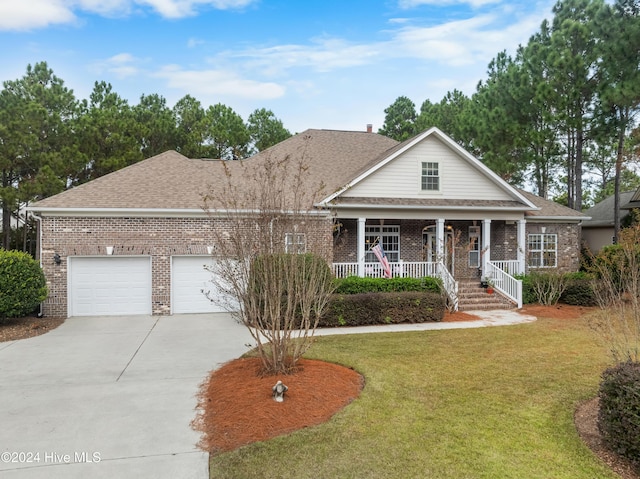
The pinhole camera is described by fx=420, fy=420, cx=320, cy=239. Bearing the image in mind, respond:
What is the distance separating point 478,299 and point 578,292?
3496 mm

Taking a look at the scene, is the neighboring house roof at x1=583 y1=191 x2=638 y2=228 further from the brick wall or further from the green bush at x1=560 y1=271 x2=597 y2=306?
the brick wall

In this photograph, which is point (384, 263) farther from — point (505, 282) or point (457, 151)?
point (457, 151)

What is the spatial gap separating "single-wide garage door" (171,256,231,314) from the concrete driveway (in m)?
2.53

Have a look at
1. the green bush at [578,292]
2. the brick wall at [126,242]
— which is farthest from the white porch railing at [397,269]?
the green bush at [578,292]

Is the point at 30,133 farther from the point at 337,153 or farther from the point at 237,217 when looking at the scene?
the point at 237,217

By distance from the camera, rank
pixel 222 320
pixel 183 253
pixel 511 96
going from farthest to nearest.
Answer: pixel 511 96 → pixel 183 253 → pixel 222 320

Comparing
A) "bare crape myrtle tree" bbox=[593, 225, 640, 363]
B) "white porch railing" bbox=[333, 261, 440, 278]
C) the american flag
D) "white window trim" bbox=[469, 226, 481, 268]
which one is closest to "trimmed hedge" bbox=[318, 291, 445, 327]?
the american flag

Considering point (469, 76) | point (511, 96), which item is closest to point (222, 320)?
point (511, 96)

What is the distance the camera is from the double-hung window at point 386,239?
16.6 m

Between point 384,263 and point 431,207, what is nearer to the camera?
point 384,263

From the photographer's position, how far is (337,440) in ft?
15.0

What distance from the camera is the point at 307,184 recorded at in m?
15.8

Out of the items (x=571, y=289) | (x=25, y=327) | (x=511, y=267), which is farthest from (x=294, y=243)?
(x=571, y=289)

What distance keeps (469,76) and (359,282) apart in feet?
62.0
